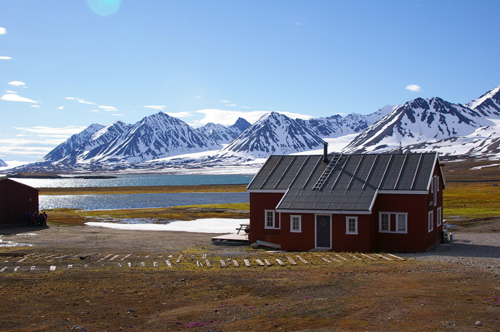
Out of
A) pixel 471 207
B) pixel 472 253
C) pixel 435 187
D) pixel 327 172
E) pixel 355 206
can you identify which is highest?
pixel 327 172

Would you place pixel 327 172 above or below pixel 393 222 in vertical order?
above

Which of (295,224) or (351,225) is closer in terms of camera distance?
(351,225)

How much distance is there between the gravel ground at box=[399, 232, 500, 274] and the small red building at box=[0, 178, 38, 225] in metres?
44.8

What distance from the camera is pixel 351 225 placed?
31.6 metres

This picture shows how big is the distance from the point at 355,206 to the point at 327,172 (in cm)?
551

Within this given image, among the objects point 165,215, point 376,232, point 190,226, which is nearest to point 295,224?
point 376,232

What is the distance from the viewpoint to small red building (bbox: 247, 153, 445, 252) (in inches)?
1249

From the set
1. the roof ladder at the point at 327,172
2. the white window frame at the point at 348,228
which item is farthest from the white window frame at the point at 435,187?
the white window frame at the point at 348,228

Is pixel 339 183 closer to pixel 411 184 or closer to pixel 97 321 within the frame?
pixel 411 184

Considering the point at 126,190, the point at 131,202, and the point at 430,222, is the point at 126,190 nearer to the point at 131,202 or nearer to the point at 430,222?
the point at 131,202

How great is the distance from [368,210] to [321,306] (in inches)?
644

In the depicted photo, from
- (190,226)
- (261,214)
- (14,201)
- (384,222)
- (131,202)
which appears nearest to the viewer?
(384,222)

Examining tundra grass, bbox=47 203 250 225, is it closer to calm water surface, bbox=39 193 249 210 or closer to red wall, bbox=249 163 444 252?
calm water surface, bbox=39 193 249 210

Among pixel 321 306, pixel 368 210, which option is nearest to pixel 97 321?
pixel 321 306
